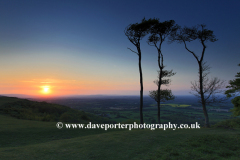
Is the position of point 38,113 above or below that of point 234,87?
below

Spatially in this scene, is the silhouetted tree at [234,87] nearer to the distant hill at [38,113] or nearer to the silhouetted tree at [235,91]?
the silhouetted tree at [235,91]

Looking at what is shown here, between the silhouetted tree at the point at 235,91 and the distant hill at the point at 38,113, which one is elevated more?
the silhouetted tree at the point at 235,91

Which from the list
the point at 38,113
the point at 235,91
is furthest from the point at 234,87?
the point at 38,113

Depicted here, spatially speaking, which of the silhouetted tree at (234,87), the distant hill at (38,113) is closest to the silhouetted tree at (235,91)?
the silhouetted tree at (234,87)

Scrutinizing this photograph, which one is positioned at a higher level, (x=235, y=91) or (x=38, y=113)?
(x=235, y=91)

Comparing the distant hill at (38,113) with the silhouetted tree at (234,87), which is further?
the distant hill at (38,113)

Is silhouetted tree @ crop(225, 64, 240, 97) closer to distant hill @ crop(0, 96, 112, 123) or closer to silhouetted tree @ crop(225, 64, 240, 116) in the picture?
silhouetted tree @ crop(225, 64, 240, 116)

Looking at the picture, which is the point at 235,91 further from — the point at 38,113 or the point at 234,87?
the point at 38,113

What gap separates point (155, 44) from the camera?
1948 cm

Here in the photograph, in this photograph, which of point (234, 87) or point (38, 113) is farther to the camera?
point (38, 113)

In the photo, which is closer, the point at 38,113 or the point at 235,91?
the point at 235,91

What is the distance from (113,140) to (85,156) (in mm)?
2983

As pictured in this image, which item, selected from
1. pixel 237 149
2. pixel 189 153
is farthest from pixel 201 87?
pixel 189 153

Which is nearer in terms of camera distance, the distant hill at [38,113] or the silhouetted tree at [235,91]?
the silhouetted tree at [235,91]
